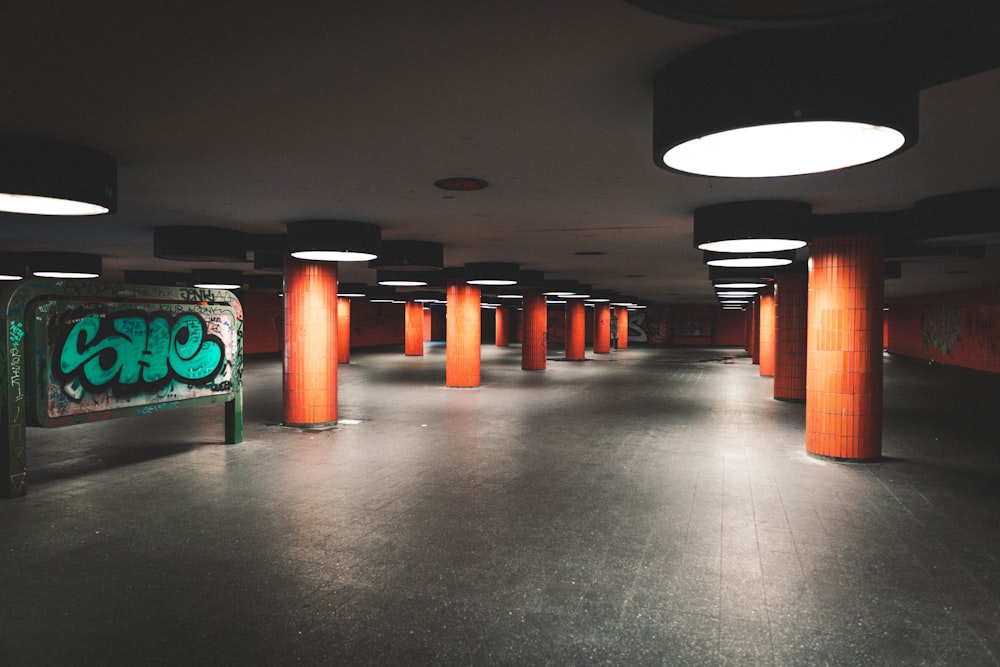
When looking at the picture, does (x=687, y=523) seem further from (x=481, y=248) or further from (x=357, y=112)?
(x=481, y=248)

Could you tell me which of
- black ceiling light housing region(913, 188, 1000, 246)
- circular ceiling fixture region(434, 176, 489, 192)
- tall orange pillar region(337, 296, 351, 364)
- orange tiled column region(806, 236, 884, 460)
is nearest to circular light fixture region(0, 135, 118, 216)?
circular ceiling fixture region(434, 176, 489, 192)

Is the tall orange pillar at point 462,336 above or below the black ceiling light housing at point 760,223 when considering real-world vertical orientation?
below

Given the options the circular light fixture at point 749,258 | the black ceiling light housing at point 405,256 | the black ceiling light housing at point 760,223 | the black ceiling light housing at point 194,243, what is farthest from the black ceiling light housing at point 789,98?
the black ceiling light housing at point 194,243

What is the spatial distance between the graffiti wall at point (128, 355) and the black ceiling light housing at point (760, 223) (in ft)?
24.7

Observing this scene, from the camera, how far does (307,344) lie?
11375 mm

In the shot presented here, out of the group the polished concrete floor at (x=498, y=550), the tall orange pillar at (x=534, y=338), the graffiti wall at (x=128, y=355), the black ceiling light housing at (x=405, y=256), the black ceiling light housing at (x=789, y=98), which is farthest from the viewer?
the tall orange pillar at (x=534, y=338)

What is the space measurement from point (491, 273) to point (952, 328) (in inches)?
945

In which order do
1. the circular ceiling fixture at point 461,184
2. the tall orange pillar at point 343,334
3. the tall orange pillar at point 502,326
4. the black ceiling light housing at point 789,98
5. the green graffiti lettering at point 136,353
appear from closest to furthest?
the black ceiling light housing at point 789,98
the circular ceiling fixture at point 461,184
the green graffiti lettering at point 136,353
the tall orange pillar at point 343,334
the tall orange pillar at point 502,326

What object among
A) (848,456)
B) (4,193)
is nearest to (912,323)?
(848,456)

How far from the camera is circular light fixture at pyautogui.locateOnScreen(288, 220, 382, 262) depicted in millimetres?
9297

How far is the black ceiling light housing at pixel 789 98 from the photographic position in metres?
2.93

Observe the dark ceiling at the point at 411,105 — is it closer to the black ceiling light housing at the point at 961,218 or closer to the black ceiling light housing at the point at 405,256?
the black ceiling light housing at the point at 961,218

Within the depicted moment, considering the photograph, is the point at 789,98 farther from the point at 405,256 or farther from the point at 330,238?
the point at 405,256

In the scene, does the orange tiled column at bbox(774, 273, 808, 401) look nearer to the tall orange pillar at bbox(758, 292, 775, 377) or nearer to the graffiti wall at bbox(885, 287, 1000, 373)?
the tall orange pillar at bbox(758, 292, 775, 377)
